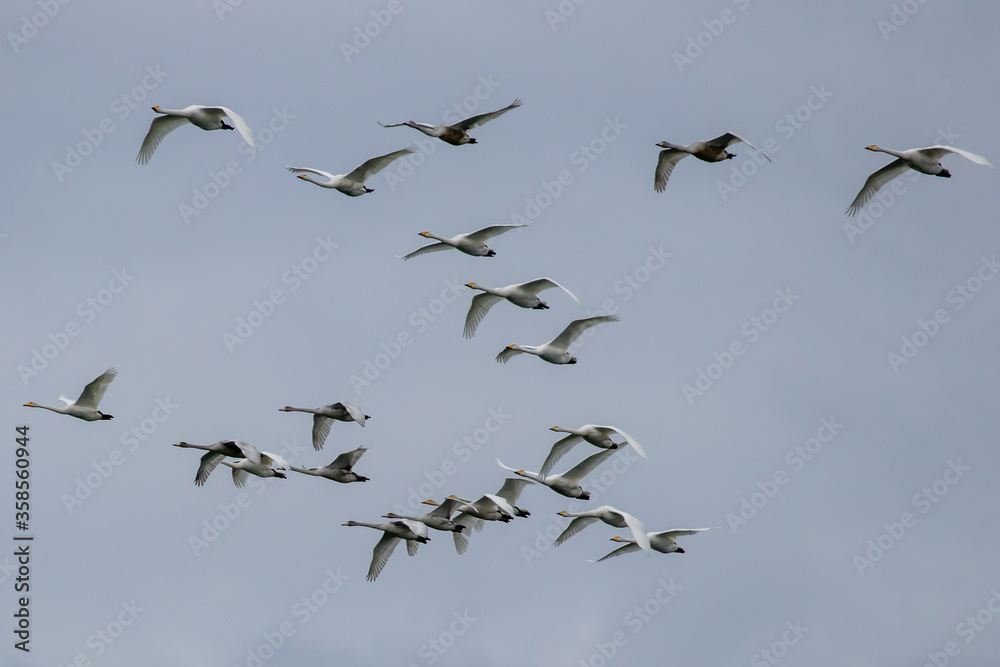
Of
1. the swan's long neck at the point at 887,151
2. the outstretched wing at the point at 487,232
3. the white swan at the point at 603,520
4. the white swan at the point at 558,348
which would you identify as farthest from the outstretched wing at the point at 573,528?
the swan's long neck at the point at 887,151

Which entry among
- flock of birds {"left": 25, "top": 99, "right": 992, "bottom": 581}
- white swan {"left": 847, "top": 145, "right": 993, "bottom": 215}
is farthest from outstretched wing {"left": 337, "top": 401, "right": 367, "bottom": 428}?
white swan {"left": 847, "top": 145, "right": 993, "bottom": 215}

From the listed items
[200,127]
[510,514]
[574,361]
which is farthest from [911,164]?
[200,127]

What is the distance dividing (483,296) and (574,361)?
343 cm

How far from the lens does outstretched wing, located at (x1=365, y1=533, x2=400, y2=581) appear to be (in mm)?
58562

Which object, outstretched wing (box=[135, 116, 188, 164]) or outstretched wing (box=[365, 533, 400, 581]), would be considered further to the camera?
outstretched wing (box=[365, 533, 400, 581])

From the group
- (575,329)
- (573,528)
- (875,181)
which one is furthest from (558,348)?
(875,181)

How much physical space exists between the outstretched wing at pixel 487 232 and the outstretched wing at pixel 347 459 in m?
7.01

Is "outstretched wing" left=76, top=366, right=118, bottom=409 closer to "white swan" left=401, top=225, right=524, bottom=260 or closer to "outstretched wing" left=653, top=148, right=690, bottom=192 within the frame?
"white swan" left=401, top=225, right=524, bottom=260

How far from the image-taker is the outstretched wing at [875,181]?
185ft

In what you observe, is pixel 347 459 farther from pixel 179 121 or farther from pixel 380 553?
pixel 179 121

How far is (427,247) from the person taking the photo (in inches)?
2263

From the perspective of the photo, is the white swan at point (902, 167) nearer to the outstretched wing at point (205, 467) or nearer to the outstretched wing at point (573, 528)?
the outstretched wing at point (573, 528)

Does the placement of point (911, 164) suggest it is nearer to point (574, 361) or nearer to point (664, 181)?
point (664, 181)

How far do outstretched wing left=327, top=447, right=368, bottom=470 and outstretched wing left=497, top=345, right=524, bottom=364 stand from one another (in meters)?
5.53
